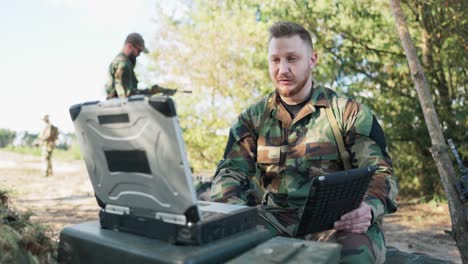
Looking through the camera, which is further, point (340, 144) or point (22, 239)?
point (340, 144)

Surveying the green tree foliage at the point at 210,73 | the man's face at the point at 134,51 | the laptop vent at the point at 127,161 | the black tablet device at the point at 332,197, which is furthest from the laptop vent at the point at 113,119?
the green tree foliage at the point at 210,73

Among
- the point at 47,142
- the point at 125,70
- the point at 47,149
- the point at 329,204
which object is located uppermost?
the point at 125,70

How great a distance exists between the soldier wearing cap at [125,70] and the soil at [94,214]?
168 centimetres

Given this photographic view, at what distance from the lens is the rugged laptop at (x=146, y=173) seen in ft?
4.51

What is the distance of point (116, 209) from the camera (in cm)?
169

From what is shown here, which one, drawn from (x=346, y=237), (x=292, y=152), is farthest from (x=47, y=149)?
(x=346, y=237)

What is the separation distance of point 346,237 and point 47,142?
14.2m

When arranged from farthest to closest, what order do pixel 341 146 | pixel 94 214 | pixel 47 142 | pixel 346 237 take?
pixel 47 142 → pixel 94 214 → pixel 341 146 → pixel 346 237

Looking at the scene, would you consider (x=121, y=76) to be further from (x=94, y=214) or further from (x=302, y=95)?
(x=302, y=95)

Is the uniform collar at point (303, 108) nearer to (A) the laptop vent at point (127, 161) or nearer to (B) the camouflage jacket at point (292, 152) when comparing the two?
(B) the camouflage jacket at point (292, 152)

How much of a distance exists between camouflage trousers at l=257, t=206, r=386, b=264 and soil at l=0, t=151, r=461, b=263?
138cm

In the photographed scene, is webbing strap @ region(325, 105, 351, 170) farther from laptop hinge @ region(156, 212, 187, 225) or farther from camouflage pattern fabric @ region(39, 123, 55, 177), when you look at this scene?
camouflage pattern fabric @ region(39, 123, 55, 177)

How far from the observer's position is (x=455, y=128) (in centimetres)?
784

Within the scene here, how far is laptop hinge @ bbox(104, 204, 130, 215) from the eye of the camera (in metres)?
1.65
